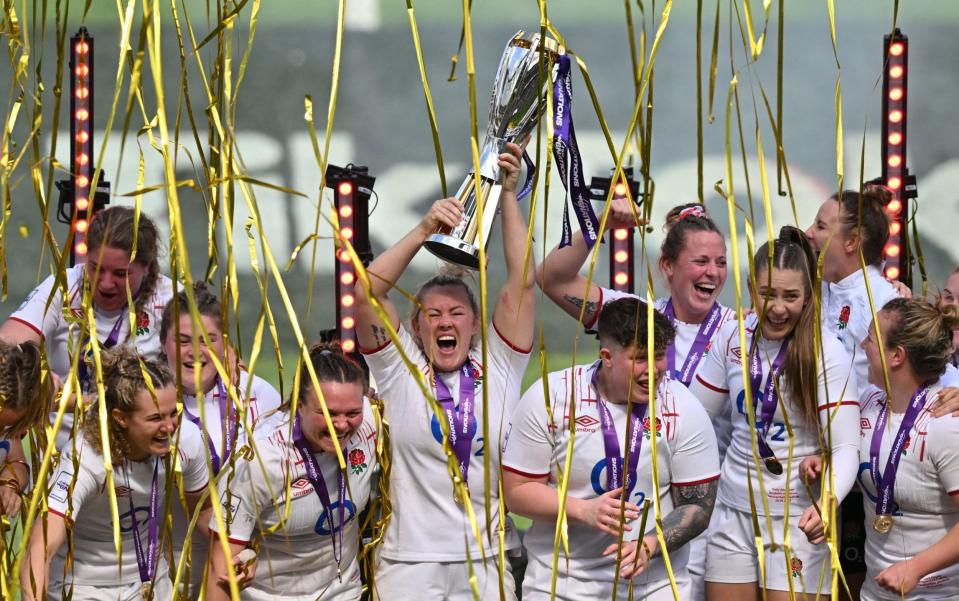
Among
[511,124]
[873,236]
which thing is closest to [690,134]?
[873,236]

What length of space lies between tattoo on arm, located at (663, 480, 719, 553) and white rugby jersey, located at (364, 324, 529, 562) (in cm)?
41

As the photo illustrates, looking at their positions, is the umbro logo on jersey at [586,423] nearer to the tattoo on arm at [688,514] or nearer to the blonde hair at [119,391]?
the tattoo on arm at [688,514]

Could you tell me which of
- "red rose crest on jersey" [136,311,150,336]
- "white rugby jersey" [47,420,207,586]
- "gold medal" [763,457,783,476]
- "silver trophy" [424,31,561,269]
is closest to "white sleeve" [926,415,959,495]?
"gold medal" [763,457,783,476]

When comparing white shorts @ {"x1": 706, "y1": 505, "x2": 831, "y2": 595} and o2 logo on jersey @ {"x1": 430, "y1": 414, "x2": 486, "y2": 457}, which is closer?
o2 logo on jersey @ {"x1": 430, "y1": 414, "x2": 486, "y2": 457}

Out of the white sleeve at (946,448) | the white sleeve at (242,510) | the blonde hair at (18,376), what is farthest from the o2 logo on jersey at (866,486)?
the blonde hair at (18,376)

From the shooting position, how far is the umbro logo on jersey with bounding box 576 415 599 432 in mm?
2906

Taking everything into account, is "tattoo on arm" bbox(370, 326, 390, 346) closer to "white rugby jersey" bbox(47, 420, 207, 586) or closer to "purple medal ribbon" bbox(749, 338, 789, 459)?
"white rugby jersey" bbox(47, 420, 207, 586)

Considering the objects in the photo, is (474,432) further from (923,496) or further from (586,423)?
(923,496)

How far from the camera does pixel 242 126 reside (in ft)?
26.6

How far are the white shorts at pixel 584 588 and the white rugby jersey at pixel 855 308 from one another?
2.74 ft

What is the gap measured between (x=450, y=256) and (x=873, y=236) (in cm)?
158

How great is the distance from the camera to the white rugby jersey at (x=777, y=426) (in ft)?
9.82

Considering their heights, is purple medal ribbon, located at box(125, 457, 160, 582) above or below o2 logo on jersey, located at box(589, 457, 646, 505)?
below

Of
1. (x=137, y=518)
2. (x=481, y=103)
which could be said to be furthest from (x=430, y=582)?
(x=481, y=103)
